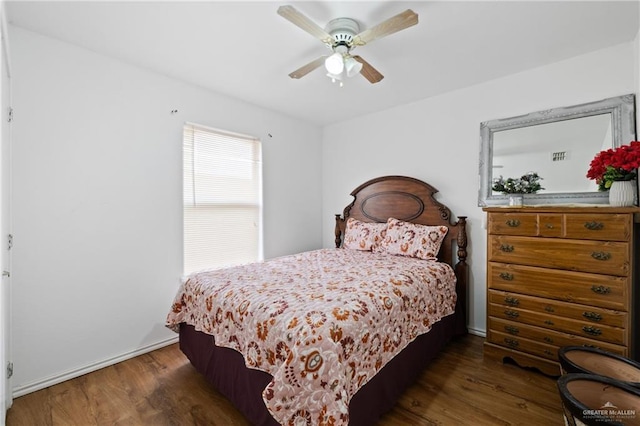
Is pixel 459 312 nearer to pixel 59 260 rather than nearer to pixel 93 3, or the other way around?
pixel 59 260

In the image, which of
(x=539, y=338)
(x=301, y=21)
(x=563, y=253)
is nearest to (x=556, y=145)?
(x=563, y=253)

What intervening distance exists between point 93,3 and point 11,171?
125 cm

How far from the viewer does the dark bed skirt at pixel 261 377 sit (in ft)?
4.99

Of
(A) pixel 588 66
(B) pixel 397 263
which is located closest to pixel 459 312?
(B) pixel 397 263

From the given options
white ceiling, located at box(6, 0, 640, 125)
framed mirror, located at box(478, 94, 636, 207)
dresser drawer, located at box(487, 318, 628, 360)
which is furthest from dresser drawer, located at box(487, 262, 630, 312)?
white ceiling, located at box(6, 0, 640, 125)

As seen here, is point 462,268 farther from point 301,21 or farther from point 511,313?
point 301,21

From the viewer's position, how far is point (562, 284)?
2029mm

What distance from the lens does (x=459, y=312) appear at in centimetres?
274

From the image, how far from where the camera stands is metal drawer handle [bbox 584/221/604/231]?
1895 millimetres

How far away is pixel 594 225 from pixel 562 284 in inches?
18.0

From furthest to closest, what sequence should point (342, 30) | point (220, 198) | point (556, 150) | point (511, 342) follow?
point (220, 198), point (556, 150), point (511, 342), point (342, 30)

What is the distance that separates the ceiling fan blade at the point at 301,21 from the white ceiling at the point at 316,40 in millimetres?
164

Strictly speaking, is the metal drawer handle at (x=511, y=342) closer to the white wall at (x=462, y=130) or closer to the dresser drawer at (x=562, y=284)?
the dresser drawer at (x=562, y=284)

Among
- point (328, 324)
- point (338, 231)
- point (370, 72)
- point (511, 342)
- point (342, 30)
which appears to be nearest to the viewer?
point (328, 324)
